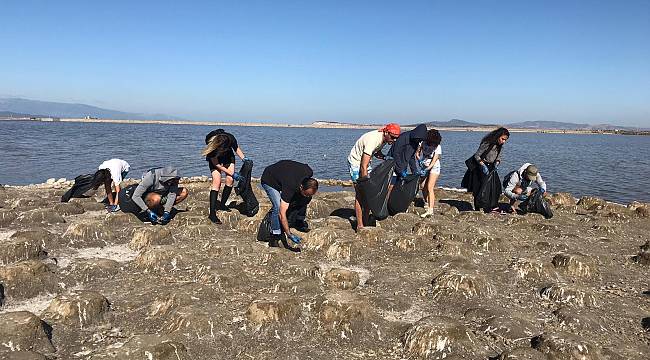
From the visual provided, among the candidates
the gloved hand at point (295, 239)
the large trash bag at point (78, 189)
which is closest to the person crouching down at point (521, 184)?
the gloved hand at point (295, 239)

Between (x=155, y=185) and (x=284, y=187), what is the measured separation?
390cm

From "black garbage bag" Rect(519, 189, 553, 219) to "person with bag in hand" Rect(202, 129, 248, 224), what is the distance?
26.7ft

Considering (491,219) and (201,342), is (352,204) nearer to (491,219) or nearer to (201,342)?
(491,219)

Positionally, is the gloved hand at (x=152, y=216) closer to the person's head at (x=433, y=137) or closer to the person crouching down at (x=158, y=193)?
the person crouching down at (x=158, y=193)

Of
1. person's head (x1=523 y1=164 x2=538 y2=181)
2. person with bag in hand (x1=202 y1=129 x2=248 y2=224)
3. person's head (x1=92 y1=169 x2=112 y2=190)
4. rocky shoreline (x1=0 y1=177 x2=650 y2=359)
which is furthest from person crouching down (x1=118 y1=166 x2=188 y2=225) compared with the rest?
person's head (x1=523 y1=164 x2=538 y2=181)

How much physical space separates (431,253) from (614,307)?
324cm

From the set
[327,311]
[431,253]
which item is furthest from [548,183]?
[327,311]

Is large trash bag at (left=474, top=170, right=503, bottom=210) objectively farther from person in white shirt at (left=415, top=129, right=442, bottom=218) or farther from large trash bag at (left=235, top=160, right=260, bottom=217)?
large trash bag at (left=235, top=160, right=260, bottom=217)

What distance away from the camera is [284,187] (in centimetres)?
780

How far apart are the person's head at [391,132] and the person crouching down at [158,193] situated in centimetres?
499

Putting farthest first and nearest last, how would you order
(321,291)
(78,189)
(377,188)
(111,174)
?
(78,189)
(111,174)
(377,188)
(321,291)

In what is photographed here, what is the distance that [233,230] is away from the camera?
33.3 feet

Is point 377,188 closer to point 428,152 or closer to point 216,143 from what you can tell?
point 428,152

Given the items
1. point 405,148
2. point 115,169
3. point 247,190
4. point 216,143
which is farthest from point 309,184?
point 115,169
